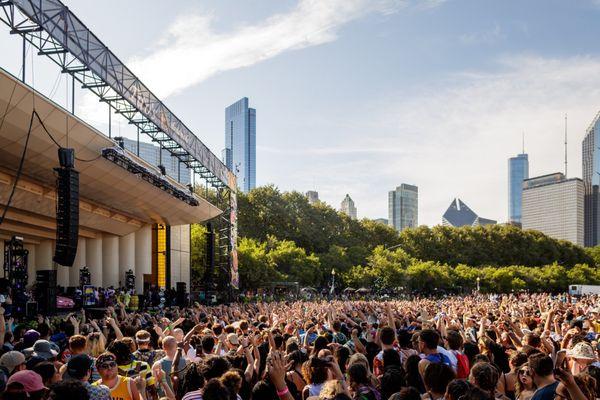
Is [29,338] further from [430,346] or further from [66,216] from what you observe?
[66,216]

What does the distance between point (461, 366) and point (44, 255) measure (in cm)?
3176

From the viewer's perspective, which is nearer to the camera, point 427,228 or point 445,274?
point 445,274

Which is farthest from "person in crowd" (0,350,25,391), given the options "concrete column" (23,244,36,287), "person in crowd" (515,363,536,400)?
"concrete column" (23,244,36,287)

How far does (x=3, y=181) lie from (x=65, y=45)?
6.65 metres

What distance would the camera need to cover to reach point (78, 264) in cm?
3619

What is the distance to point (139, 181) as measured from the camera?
29297 mm

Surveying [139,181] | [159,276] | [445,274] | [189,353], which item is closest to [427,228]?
[445,274]

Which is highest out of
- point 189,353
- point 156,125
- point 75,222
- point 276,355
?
point 156,125

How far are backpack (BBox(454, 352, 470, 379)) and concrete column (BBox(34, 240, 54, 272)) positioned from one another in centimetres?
3143

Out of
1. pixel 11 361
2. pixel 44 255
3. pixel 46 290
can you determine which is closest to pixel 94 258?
pixel 44 255

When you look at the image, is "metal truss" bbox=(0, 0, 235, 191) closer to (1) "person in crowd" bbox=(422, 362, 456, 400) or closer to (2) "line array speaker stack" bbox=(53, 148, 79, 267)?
(2) "line array speaker stack" bbox=(53, 148, 79, 267)

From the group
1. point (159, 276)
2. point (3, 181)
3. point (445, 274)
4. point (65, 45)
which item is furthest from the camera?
point (445, 274)

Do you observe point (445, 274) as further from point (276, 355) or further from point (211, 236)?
point (276, 355)

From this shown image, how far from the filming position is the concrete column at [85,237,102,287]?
36719mm
